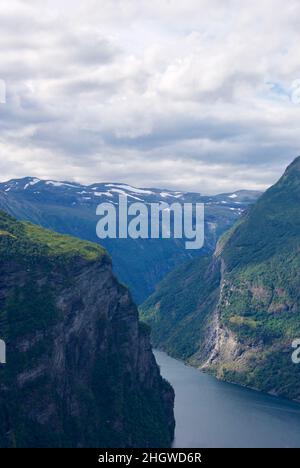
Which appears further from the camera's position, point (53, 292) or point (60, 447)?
point (53, 292)

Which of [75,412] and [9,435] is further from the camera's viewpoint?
[75,412]

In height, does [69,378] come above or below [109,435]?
above
